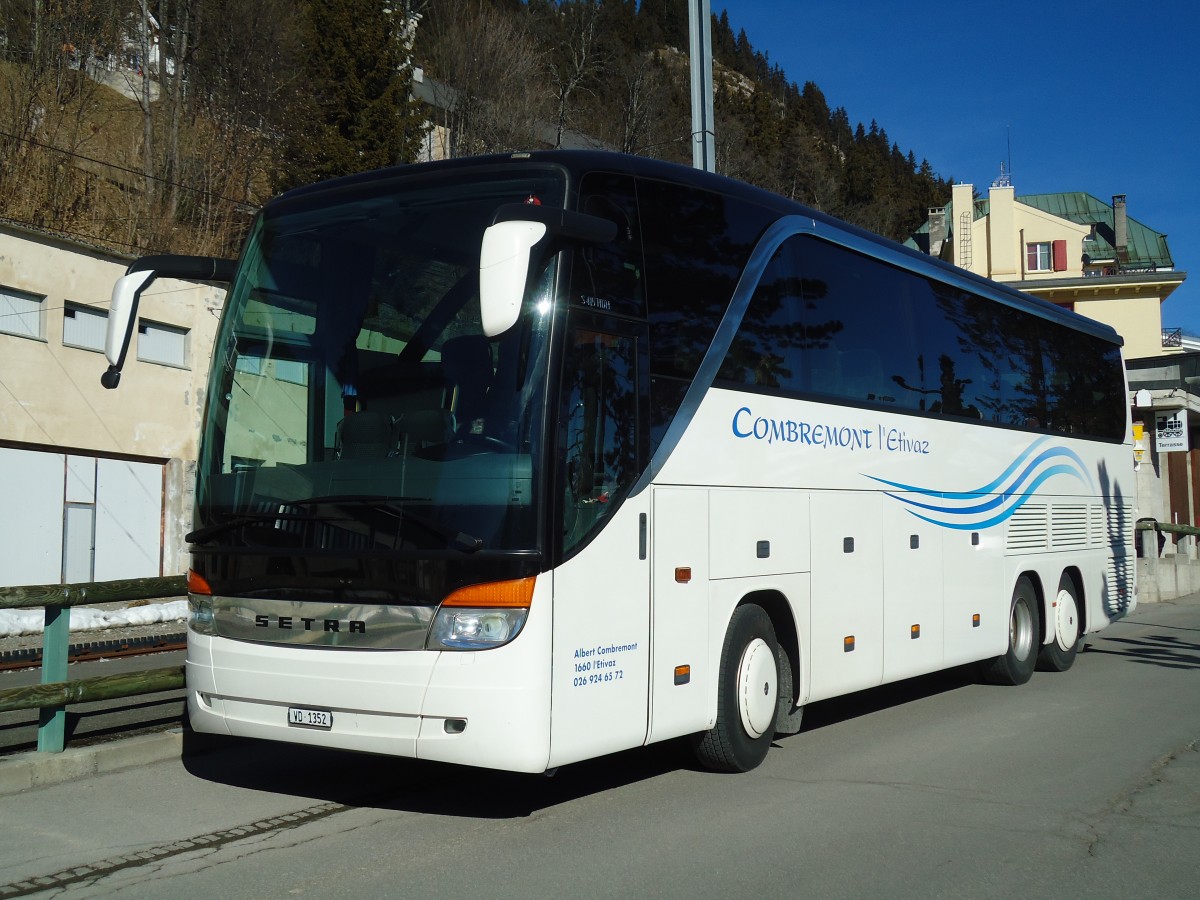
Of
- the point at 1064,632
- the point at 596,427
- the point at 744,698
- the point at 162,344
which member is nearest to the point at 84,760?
the point at 596,427

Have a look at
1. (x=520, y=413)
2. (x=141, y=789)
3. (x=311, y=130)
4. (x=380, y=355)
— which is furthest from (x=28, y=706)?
(x=311, y=130)

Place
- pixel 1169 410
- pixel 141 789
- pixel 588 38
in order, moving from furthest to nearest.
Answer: pixel 588 38, pixel 1169 410, pixel 141 789

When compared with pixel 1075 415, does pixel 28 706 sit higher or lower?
lower

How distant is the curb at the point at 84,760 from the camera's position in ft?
23.0

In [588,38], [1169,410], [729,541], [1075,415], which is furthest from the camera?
[588,38]

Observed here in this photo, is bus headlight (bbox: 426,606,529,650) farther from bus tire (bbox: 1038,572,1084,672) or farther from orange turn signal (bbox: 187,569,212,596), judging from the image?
bus tire (bbox: 1038,572,1084,672)

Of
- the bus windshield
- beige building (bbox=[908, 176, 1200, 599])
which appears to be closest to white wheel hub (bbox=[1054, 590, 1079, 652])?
the bus windshield

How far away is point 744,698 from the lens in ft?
25.7

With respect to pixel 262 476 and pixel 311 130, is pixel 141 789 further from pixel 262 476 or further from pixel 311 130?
pixel 311 130

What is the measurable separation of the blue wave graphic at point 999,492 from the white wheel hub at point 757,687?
2.25 m

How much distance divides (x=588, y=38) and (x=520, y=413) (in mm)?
45210

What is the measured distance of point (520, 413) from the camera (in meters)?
6.24

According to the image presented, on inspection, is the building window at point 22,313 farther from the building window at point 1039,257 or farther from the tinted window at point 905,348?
the building window at point 1039,257

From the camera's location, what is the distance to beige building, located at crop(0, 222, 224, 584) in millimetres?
21312
